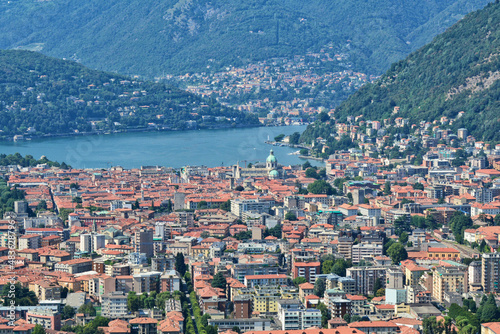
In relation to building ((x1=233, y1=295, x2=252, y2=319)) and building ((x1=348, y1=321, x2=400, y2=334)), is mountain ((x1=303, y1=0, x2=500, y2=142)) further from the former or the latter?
building ((x1=348, y1=321, x2=400, y2=334))

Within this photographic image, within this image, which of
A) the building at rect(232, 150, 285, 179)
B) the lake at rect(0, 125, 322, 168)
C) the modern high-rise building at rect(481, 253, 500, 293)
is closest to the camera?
the modern high-rise building at rect(481, 253, 500, 293)

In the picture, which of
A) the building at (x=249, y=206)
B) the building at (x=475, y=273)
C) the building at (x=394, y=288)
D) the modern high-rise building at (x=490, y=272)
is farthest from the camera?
the building at (x=249, y=206)

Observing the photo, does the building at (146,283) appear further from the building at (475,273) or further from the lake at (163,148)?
the lake at (163,148)

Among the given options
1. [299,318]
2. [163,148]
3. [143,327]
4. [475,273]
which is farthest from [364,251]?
[163,148]

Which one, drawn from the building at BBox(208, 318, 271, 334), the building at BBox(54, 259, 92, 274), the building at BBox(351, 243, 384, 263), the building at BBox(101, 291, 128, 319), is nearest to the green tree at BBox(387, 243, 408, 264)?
the building at BBox(351, 243, 384, 263)

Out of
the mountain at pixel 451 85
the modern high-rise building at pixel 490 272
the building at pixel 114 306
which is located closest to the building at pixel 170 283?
the building at pixel 114 306

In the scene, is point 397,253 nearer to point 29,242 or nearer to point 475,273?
point 475,273
